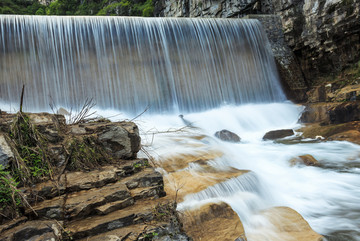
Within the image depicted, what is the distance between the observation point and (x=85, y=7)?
2750 cm

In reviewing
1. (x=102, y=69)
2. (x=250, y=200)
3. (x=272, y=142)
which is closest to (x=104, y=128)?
(x=250, y=200)

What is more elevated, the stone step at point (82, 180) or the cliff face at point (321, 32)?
the cliff face at point (321, 32)

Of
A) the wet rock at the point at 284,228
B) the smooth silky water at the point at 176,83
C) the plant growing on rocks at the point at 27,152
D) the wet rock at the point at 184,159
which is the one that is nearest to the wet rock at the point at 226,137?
the smooth silky water at the point at 176,83

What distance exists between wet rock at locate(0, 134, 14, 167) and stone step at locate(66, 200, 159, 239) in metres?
0.87

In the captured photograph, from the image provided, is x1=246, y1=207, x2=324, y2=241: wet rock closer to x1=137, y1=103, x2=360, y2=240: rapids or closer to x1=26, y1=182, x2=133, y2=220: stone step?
x1=137, y1=103, x2=360, y2=240: rapids

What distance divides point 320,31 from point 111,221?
38.3ft

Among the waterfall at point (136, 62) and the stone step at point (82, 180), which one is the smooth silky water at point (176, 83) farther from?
the stone step at point (82, 180)

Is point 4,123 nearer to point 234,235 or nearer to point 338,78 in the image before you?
point 234,235

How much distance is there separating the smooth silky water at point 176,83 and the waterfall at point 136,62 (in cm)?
4

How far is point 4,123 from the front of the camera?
110 inches

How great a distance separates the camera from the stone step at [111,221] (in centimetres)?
216

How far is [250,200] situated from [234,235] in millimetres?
991

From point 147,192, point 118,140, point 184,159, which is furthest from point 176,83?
point 147,192

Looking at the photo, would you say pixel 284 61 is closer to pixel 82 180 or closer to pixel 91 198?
pixel 82 180
